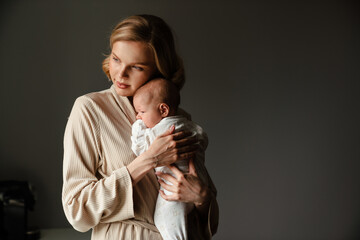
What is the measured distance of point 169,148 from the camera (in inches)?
54.8

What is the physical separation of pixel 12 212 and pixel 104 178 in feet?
4.89

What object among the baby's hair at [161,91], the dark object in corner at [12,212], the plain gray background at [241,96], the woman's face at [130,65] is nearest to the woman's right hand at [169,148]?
the baby's hair at [161,91]

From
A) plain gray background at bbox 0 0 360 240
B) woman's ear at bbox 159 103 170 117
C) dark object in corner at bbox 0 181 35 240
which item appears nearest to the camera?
woman's ear at bbox 159 103 170 117

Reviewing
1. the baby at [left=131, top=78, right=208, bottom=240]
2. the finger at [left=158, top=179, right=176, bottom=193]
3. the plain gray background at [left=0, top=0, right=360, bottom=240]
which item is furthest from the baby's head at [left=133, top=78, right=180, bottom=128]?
the plain gray background at [left=0, top=0, right=360, bottom=240]

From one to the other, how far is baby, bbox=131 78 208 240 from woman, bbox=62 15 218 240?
0.11 ft

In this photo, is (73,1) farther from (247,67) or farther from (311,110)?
(311,110)

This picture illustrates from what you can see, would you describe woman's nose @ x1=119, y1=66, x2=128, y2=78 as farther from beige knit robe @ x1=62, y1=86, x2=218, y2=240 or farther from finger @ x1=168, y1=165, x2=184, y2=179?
finger @ x1=168, y1=165, x2=184, y2=179

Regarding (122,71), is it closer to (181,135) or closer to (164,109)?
(164,109)

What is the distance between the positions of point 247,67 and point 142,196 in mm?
2203

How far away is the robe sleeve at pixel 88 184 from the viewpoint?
4.40 feet

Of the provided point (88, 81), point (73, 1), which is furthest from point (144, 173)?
point (73, 1)

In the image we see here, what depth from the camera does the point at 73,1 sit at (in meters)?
2.95

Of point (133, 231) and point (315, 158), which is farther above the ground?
point (133, 231)

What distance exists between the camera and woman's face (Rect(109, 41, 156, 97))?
4.72ft
